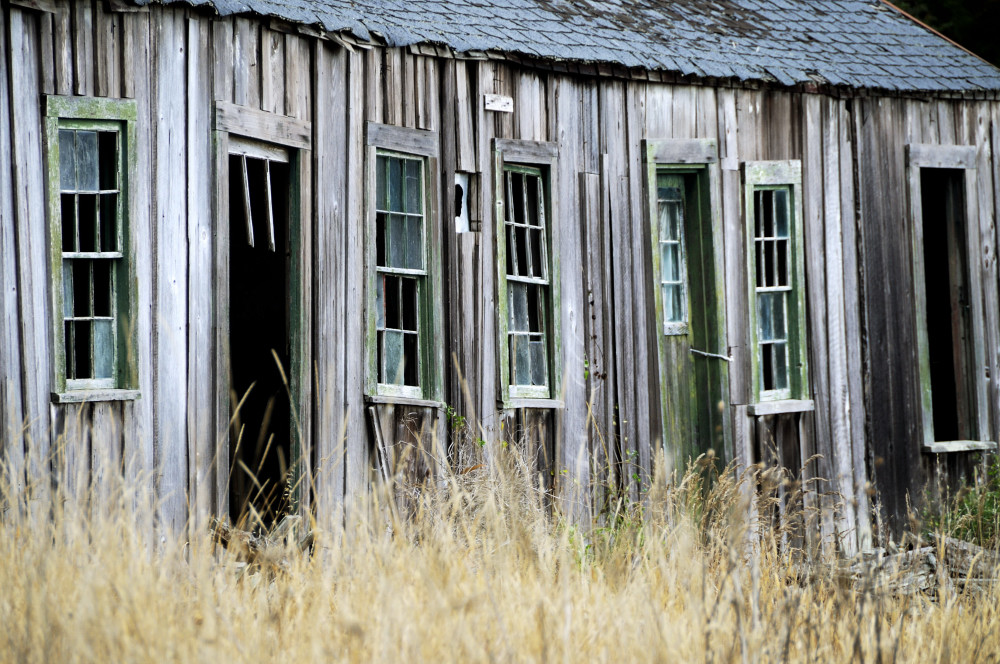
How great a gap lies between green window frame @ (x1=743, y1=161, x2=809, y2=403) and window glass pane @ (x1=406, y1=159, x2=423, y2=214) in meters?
3.11

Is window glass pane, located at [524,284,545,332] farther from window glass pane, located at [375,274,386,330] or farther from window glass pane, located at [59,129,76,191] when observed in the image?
window glass pane, located at [59,129,76,191]

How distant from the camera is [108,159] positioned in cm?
715

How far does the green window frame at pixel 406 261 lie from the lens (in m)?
8.63

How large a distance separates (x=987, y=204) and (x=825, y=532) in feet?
11.3

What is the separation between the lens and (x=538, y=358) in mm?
9617

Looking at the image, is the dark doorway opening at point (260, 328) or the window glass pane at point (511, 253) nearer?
the dark doorway opening at point (260, 328)

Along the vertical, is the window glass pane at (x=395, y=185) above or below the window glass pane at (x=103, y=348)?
above

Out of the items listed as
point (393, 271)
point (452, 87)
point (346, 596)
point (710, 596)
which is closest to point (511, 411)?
point (393, 271)

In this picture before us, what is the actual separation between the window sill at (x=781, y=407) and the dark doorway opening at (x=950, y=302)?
1.73 meters

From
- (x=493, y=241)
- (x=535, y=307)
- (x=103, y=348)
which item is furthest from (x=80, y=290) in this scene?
(x=535, y=307)

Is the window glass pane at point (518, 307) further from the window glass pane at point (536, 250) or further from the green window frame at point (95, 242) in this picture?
the green window frame at point (95, 242)

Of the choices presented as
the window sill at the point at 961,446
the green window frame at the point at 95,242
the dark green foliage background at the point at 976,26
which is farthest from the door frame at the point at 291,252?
the dark green foliage background at the point at 976,26

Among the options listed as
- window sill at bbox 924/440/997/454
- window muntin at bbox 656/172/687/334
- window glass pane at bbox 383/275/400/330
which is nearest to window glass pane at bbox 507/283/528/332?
window glass pane at bbox 383/275/400/330

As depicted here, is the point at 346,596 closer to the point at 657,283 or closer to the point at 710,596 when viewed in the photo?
the point at 710,596
